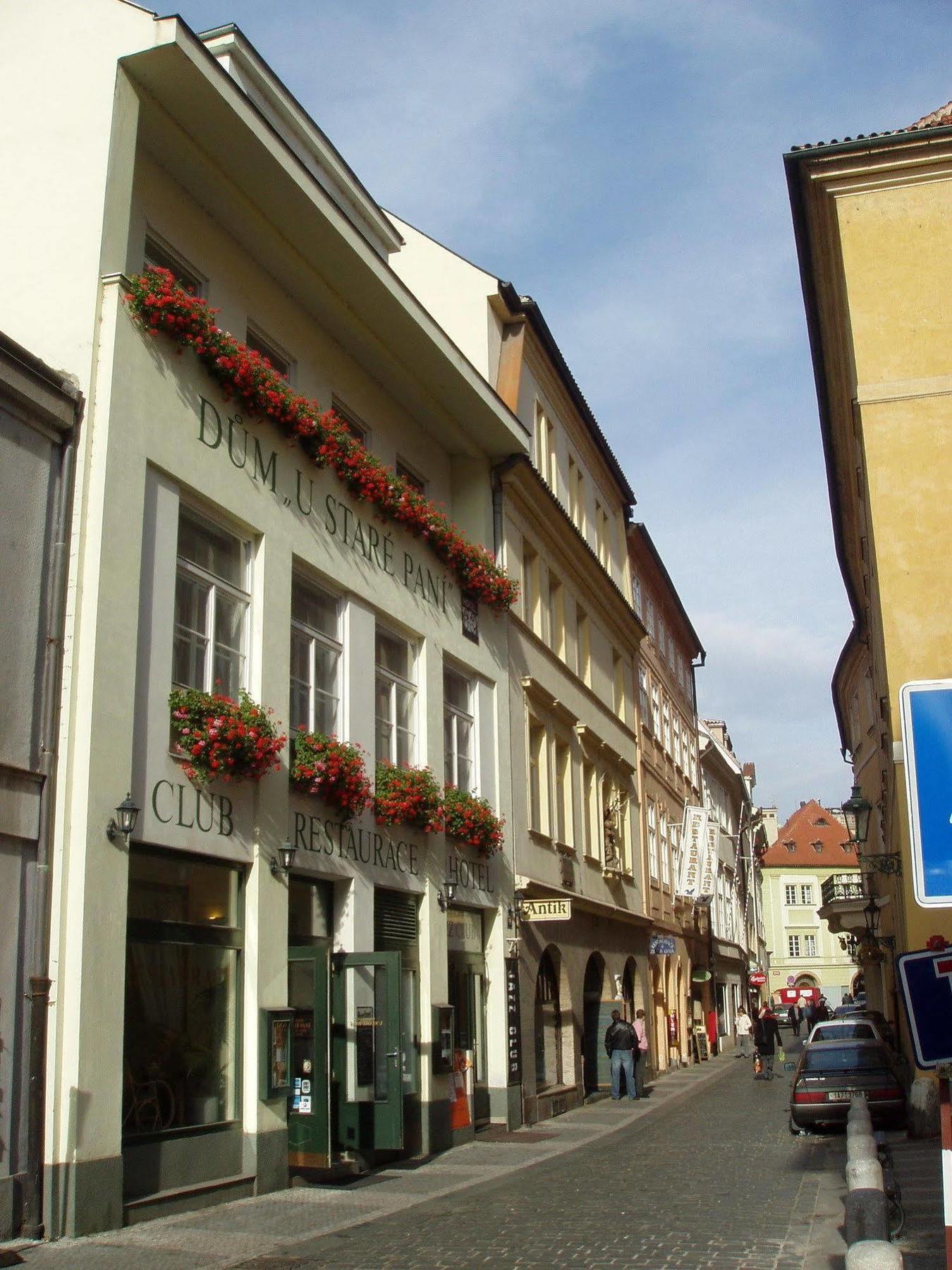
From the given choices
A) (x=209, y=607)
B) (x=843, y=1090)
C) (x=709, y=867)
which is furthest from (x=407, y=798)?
(x=709, y=867)

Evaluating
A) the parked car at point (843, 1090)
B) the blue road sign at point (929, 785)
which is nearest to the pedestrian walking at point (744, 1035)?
the parked car at point (843, 1090)

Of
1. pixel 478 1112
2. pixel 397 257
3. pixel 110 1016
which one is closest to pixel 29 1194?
pixel 110 1016

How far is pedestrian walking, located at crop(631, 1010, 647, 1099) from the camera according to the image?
1035 inches

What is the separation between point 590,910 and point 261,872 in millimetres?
13393

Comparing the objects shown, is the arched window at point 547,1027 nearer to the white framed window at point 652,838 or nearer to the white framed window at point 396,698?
the white framed window at point 396,698

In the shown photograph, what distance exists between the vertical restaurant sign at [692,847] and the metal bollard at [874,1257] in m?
32.1

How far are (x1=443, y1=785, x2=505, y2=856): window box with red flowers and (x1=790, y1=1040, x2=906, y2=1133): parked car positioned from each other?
5.38 metres

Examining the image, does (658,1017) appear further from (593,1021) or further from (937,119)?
(937,119)

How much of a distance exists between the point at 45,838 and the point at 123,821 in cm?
67

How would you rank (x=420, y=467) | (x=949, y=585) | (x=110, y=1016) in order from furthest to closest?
A: (x=420, y=467), (x=949, y=585), (x=110, y=1016)

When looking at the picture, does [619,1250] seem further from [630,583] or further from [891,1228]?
[630,583]

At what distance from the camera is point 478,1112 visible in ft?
63.9

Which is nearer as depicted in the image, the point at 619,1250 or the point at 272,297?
the point at 619,1250

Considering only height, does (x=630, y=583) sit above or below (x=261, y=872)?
above
